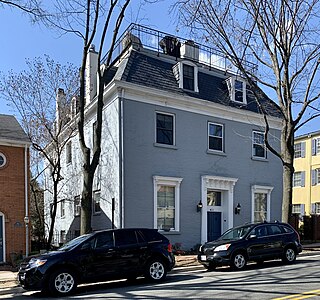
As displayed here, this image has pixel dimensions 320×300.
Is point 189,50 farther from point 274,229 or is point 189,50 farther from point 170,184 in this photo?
point 274,229

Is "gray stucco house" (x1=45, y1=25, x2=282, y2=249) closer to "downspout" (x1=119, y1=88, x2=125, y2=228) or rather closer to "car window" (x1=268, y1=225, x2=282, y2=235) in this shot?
"downspout" (x1=119, y1=88, x2=125, y2=228)

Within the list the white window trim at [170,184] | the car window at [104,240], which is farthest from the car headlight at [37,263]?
the white window trim at [170,184]

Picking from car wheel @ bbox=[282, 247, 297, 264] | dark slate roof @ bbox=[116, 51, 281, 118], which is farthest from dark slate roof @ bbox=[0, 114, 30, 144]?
car wheel @ bbox=[282, 247, 297, 264]

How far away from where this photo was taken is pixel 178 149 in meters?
18.6

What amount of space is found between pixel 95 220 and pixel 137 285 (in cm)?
964

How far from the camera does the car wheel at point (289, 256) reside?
13367 mm

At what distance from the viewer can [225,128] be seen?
67.2 ft

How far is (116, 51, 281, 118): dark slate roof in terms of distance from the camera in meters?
18.2

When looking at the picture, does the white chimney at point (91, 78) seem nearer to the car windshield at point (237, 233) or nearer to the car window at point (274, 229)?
the car windshield at point (237, 233)

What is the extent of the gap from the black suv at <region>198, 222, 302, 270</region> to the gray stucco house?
5.04 meters

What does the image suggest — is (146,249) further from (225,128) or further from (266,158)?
(266,158)

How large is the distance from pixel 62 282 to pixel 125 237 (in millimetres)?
2140

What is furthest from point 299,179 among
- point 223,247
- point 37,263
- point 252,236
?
point 37,263

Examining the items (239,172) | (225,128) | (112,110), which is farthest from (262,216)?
(112,110)
